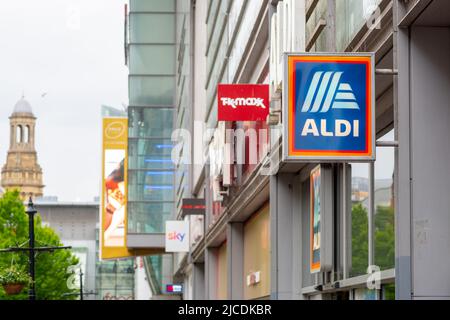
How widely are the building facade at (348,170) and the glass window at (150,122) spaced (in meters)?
24.5

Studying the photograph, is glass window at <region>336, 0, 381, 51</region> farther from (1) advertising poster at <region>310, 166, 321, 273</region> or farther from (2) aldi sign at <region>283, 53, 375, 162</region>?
(1) advertising poster at <region>310, 166, 321, 273</region>

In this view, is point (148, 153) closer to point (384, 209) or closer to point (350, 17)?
point (350, 17)

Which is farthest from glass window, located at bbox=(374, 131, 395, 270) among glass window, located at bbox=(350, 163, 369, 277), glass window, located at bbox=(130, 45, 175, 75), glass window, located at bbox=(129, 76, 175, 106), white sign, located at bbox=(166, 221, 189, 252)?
glass window, located at bbox=(130, 45, 175, 75)

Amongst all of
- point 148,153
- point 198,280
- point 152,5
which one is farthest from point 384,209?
point 152,5

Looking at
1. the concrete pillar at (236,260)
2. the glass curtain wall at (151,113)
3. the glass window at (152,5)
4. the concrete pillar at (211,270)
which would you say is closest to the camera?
the concrete pillar at (236,260)

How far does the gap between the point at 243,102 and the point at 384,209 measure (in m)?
8.21

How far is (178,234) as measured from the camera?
44.9 meters

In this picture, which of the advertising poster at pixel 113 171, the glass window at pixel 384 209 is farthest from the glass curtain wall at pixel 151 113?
the glass window at pixel 384 209

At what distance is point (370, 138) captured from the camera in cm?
1049

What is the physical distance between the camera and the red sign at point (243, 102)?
64.4ft

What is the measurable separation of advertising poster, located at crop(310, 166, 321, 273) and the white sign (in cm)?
2795

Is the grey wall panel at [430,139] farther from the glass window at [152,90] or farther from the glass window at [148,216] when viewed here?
the glass window at [152,90]

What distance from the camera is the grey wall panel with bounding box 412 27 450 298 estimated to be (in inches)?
392
